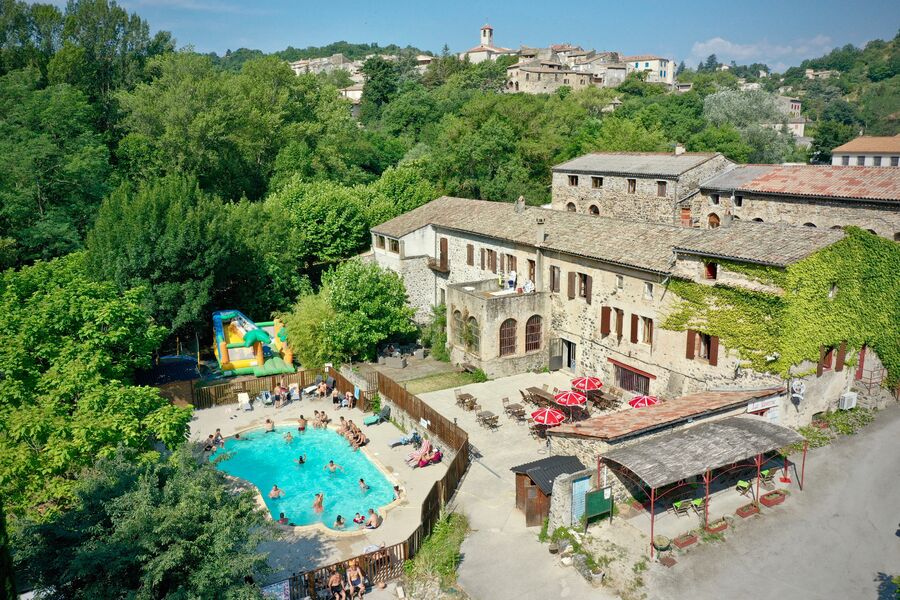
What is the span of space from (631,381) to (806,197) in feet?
52.9

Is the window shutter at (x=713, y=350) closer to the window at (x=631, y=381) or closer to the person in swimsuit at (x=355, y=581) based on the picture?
the window at (x=631, y=381)

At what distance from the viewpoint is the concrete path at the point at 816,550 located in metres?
17.2

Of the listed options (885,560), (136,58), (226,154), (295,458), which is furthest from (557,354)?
(136,58)

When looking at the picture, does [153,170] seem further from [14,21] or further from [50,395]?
[50,395]

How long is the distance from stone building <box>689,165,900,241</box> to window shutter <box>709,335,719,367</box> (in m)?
5.31

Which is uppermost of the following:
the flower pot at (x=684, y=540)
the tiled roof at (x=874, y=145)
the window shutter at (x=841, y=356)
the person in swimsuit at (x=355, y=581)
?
the tiled roof at (x=874, y=145)

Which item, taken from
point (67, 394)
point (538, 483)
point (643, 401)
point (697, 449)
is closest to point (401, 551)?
point (538, 483)

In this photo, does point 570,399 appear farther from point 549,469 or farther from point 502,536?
point 502,536

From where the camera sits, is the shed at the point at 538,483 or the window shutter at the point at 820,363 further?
the window shutter at the point at 820,363

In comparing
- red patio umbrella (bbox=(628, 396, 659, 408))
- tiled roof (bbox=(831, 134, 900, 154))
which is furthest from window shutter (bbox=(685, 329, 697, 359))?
tiled roof (bbox=(831, 134, 900, 154))

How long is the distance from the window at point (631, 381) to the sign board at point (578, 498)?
436 inches

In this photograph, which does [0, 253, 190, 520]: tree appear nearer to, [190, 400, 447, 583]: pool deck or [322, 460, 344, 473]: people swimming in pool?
[190, 400, 447, 583]: pool deck

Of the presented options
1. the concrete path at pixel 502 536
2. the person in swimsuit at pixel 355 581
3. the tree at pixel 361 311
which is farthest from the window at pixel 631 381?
the person in swimsuit at pixel 355 581

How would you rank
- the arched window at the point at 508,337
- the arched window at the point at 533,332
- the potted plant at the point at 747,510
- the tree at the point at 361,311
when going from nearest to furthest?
the potted plant at the point at 747,510 < the arched window at the point at 508,337 < the arched window at the point at 533,332 < the tree at the point at 361,311
